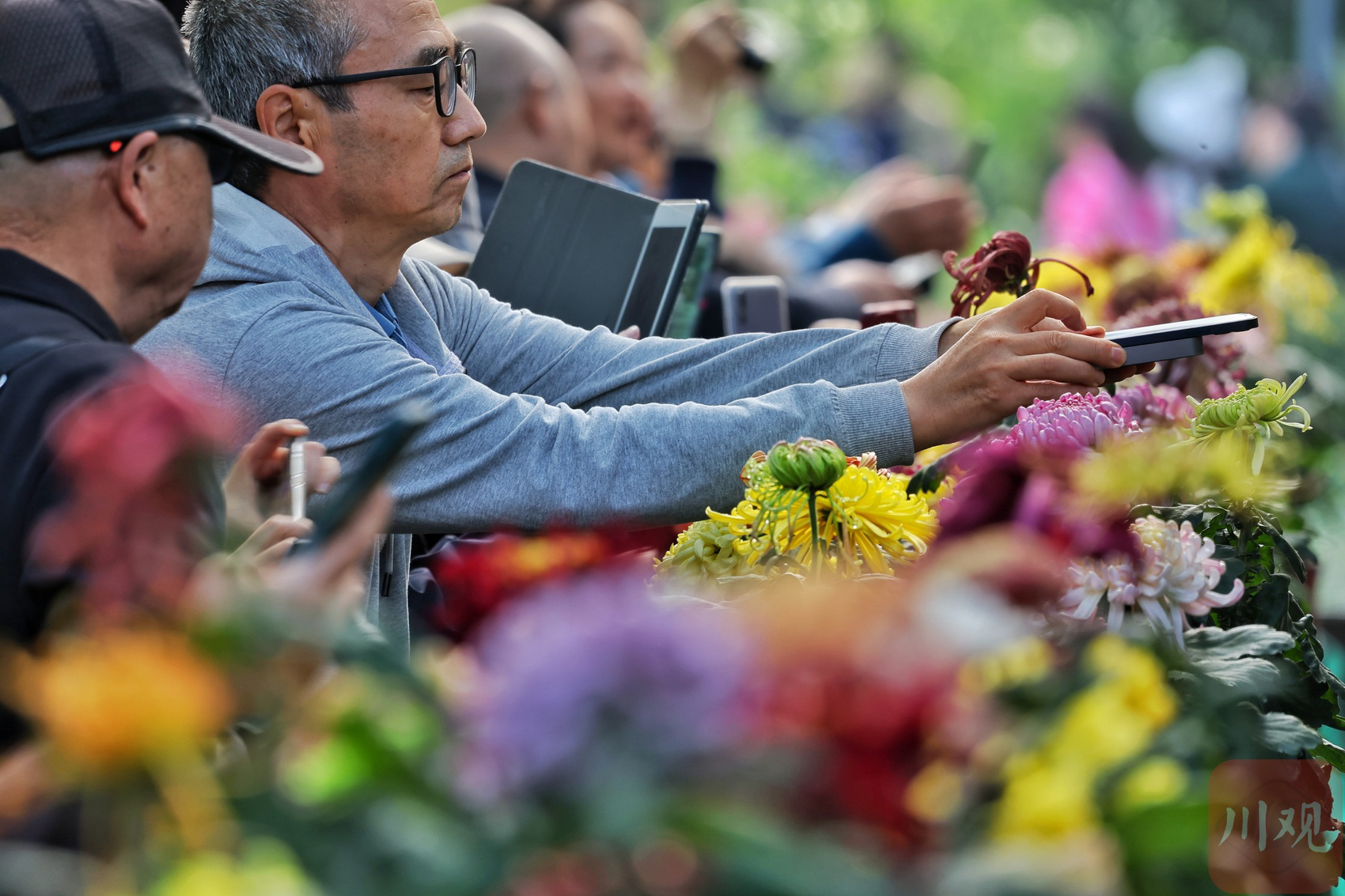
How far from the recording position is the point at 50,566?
929 millimetres

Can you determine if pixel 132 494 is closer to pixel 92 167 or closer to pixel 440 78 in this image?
pixel 92 167

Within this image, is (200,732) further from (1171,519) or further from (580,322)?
(580,322)

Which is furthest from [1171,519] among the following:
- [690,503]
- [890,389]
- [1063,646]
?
[1063,646]

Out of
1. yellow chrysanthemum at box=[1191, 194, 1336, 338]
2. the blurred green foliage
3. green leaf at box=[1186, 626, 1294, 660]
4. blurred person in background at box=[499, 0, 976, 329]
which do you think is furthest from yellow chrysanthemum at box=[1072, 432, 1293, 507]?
the blurred green foliage

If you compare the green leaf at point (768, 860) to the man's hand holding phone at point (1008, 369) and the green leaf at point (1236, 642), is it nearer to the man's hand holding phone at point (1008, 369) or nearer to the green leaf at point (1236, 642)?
the green leaf at point (1236, 642)

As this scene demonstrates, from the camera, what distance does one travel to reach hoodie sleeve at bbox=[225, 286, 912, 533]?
1552 millimetres

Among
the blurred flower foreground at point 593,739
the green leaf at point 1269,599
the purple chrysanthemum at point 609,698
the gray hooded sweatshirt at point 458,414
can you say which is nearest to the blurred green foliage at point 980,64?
the gray hooded sweatshirt at point 458,414

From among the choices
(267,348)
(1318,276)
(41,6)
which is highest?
(41,6)

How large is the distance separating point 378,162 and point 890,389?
2.29ft

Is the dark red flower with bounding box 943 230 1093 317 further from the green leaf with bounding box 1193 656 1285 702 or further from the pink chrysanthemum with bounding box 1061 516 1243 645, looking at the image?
the green leaf with bounding box 1193 656 1285 702

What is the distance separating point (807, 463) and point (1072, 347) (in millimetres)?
446

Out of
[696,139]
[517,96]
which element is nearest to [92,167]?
[517,96]

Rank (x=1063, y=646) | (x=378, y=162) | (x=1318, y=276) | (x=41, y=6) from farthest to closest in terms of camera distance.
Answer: (x=1318, y=276) < (x=378, y=162) < (x=41, y=6) < (x=1063, y=646)

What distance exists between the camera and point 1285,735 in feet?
3.66
